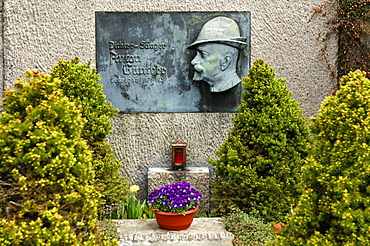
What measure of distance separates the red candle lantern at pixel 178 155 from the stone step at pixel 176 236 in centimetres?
112

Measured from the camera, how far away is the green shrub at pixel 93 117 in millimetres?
3777

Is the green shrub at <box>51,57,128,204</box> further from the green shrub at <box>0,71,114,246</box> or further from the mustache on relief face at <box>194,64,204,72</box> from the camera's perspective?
the green shrub at <box>0,71,114,246</box>

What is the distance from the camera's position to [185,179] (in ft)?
14.7

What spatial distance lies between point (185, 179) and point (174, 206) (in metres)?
1.10

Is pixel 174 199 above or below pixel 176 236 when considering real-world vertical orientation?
above

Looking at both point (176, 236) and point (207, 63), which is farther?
point (207, 63)

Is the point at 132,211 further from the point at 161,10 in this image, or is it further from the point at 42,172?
the point at 161,10

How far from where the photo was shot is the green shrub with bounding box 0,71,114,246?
1982mm

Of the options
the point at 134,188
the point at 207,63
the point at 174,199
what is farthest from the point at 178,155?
the point at 207,63

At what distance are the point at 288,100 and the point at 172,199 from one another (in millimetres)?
1846

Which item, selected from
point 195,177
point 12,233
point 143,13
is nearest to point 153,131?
point 195,177

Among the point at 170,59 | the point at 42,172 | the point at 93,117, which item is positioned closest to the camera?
the point at 42,172

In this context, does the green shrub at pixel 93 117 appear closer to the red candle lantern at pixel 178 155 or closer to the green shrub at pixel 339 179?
the red candle lantern at pixel 178 155

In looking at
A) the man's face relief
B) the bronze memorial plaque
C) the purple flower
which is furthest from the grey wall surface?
the purple flower
